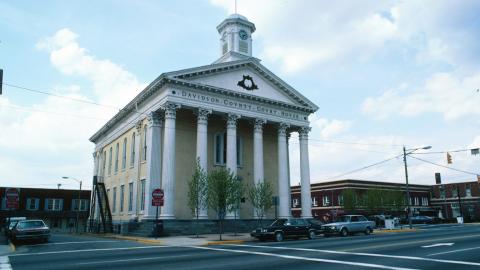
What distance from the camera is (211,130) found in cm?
Result: 3800

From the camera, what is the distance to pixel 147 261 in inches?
553

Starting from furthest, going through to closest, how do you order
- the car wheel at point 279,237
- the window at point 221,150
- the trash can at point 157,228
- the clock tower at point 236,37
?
1. the clock tower at point 236,37
2. the window at point 221,150
3. the trash can at point 157,228
4. the car wheel at point 279,237

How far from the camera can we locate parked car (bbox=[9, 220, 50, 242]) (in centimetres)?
2433

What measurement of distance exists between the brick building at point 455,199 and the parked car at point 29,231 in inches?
3142

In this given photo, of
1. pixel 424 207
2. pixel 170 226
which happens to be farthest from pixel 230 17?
pixel 424 207

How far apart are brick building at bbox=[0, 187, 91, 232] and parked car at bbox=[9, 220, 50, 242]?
45703mm

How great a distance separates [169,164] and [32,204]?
1938 inches

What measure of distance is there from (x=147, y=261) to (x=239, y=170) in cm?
2480

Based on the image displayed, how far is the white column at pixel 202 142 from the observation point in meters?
32.1

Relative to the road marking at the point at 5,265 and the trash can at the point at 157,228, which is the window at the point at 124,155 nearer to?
the trash can at the point at 157,228

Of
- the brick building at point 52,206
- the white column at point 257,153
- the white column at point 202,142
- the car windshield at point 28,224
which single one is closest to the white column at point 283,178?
the white column at point 257,153

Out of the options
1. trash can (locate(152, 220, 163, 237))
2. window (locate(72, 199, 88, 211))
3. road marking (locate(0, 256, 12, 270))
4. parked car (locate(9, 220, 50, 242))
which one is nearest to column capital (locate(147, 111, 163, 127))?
trash can (locate(152, 220, 163, 237))

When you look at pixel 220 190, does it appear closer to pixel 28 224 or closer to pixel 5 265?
pixel 28 224

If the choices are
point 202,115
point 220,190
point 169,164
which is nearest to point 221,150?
point 202,115
